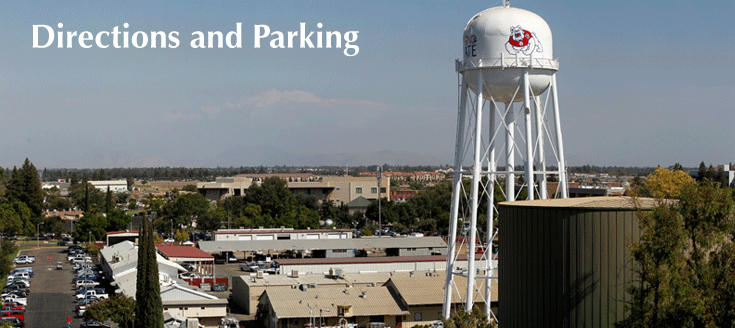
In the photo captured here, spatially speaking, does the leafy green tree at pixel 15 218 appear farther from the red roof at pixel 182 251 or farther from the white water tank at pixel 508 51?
the white water tank at pixel 508 51

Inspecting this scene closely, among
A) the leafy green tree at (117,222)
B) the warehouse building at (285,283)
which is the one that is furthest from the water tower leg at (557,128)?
the leafy green tree at (117,222)

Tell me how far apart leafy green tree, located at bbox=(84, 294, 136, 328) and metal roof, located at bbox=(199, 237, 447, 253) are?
109 ft

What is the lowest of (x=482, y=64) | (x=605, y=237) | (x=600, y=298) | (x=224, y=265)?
(x=224, y=265)

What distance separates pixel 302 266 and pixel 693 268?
42.9m

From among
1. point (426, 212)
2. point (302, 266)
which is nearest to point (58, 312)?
point (302, 266)

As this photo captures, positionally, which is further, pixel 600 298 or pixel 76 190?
pixel 76 190

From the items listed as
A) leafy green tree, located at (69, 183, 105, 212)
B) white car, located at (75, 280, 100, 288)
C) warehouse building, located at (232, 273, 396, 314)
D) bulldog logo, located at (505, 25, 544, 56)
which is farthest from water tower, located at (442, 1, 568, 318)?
leafy green tree, located at (69, 183, 105, 212)

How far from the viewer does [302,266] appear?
196ft

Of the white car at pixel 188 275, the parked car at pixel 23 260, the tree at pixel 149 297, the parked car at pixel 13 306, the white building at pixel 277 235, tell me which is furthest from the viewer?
the white building at pixel 277 235

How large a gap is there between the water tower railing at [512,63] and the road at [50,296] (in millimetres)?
28150

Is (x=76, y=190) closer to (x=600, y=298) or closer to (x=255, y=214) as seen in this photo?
(x=255, y=214)

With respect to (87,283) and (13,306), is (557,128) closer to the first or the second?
(13,306)

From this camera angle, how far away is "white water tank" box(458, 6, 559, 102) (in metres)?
31.7

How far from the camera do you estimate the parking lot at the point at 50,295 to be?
4850cm
